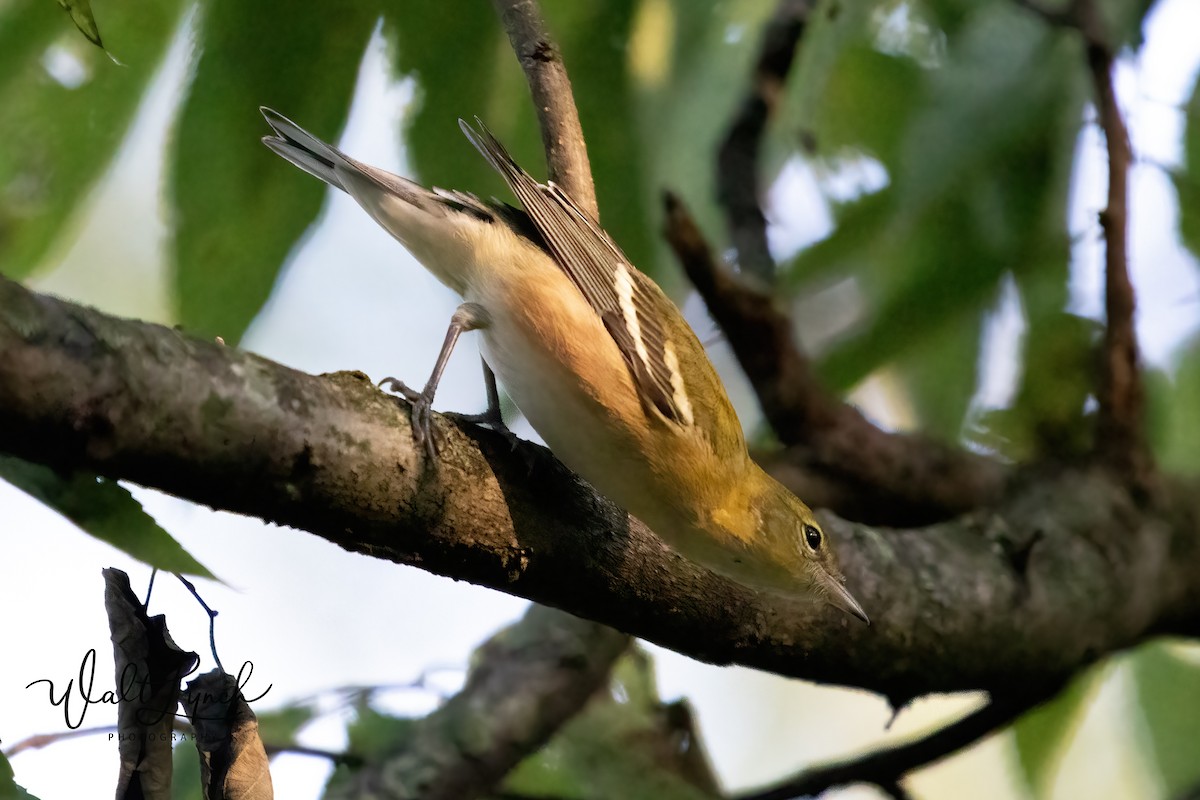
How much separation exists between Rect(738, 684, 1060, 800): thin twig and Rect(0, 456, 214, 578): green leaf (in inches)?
60.2

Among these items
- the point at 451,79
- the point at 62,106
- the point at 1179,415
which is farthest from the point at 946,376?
the point at 62,106

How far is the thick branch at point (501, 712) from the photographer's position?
2256mm

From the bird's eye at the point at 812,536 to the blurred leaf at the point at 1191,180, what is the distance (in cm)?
124

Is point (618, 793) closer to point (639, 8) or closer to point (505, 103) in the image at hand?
point (505, 103)

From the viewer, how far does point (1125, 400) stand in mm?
2609

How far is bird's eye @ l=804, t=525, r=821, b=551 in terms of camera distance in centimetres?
201

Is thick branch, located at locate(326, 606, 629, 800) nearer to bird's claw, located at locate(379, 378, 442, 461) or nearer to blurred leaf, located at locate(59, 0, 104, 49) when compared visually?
bird's claw, located at locate(379, 378, 442, 461)

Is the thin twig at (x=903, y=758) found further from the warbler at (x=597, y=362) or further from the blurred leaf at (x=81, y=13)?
the blurred leaf at (x=81, y=13)

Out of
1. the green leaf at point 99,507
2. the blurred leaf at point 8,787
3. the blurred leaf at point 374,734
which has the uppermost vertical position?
the blurred leaf at point 374,734

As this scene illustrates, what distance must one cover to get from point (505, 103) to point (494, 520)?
97cm

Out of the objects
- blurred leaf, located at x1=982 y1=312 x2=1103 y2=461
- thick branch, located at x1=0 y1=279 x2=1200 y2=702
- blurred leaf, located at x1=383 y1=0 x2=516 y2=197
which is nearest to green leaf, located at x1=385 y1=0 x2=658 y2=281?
blurred leaf, located at x1=383 y1=0 x2=516 y2=197

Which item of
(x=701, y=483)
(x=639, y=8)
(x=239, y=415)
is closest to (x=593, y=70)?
(x=639, y=8)

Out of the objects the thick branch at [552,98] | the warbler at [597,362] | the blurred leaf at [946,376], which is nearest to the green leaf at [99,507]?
the warbler at [597,362]

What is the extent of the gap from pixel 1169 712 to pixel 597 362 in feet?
5.87
